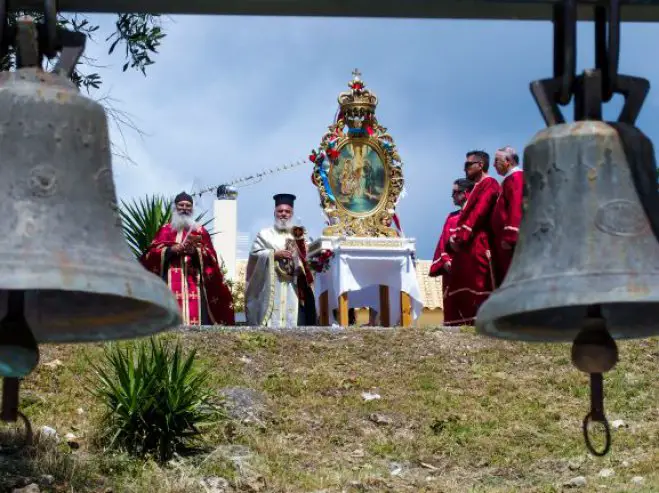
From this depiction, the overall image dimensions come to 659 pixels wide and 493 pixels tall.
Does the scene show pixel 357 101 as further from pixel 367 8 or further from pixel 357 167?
pixel 367 8

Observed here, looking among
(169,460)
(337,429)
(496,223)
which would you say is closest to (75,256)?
(169,460)

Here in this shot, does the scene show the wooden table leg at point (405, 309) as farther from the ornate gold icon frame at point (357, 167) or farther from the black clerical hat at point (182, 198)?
the black clerical hat at point (182, 198)

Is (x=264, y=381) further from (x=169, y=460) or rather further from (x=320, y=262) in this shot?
(x=320, y=262)

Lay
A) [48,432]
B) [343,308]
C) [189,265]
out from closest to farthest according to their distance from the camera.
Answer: [48,432] < [189,265] < [343,308]

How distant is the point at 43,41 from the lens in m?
3.24

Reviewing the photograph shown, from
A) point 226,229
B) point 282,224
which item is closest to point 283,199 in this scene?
point 282,224

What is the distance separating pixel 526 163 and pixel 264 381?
8394 mm

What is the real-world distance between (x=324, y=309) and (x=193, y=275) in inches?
88.1

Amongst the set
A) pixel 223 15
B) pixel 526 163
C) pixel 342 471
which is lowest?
pixel 342 471

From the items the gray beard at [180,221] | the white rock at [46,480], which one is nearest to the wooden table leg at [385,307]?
the gray beard at [180,221]

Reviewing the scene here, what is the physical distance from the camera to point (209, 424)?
10.2m

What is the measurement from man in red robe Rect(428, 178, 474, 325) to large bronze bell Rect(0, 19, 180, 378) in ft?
40.0

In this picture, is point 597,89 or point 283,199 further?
point 283,199

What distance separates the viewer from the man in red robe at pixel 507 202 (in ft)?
47.4
